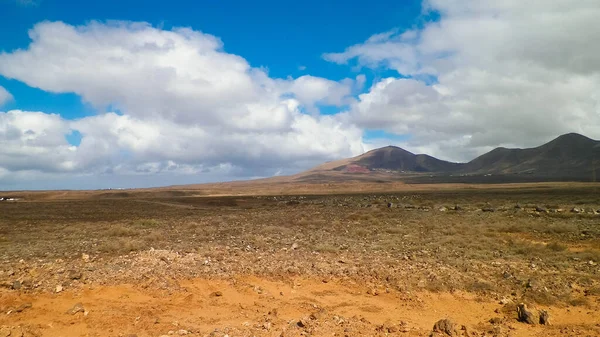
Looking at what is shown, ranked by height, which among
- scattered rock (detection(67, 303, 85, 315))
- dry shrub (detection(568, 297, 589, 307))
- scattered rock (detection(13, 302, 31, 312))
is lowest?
dry shrub (detection(568, 297, 589, 307))

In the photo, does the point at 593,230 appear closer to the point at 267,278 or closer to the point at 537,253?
the point at 537,253

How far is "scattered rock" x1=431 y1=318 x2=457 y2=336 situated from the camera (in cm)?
830

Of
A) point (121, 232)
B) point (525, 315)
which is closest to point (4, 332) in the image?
point (525, 315)

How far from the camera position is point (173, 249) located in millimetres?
16891

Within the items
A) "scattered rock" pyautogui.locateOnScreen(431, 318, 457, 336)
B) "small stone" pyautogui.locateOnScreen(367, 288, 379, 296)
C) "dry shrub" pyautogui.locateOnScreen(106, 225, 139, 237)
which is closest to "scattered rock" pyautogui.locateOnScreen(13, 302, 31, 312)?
"small stone" pyautogui.locateOnScreen(367, 288, 379, 296)

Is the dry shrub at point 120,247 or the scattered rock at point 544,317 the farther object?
the dry shrub at point 120,247

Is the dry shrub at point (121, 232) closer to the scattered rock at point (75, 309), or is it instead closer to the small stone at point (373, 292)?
the scattered rock at point (75, 309)

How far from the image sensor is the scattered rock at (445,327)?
8.30m

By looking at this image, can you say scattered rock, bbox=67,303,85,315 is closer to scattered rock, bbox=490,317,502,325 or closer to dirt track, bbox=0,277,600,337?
dirt track, bbox=0,277,600,337

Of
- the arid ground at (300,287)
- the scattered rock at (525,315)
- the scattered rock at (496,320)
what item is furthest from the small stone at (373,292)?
the scattered rock at (525,315)

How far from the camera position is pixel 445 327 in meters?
8.41

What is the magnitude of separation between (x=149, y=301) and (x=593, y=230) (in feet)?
79.0

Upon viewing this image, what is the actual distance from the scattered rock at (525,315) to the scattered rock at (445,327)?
6.30ft

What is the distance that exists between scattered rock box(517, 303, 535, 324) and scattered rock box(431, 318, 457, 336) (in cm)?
192
